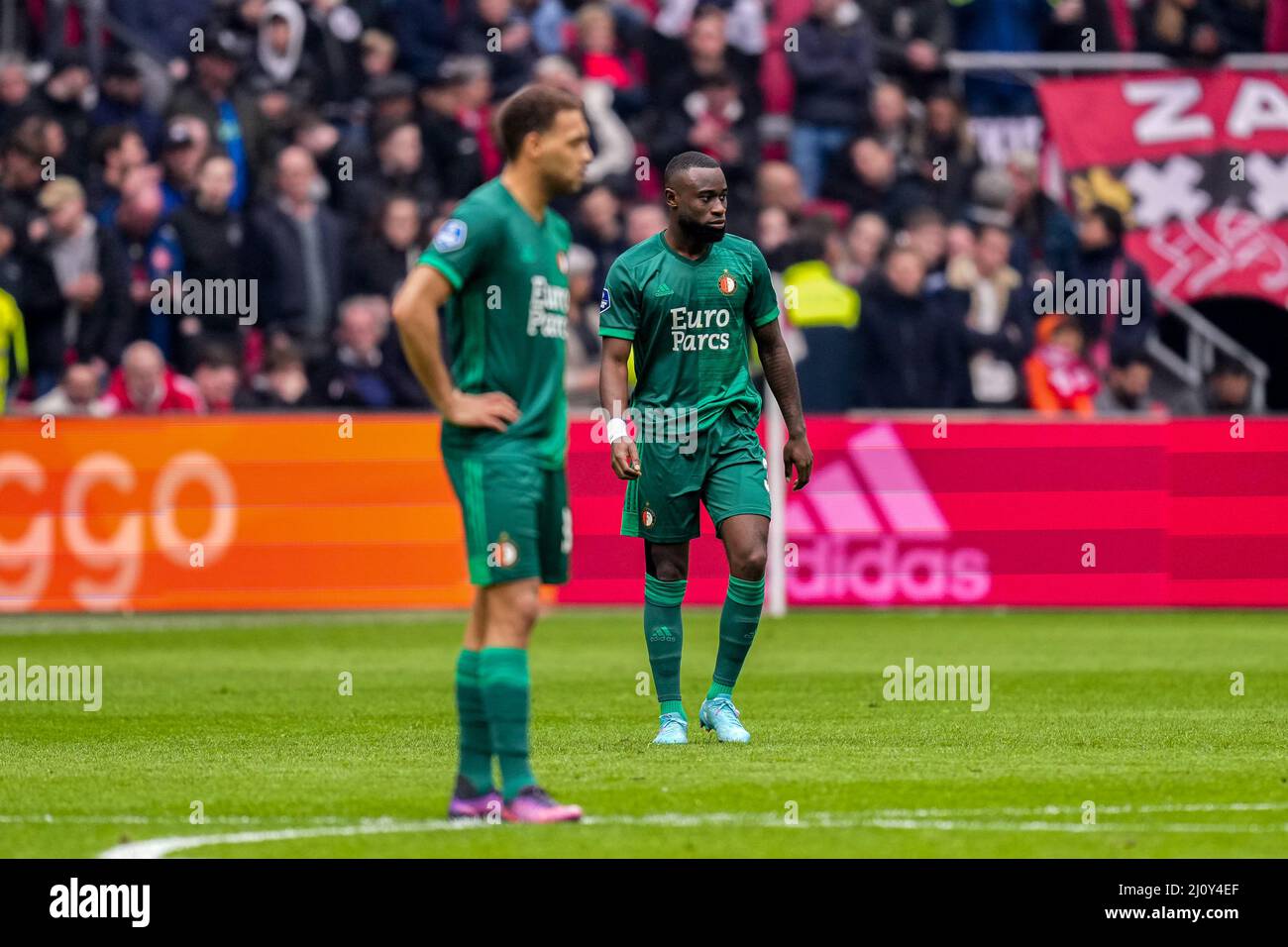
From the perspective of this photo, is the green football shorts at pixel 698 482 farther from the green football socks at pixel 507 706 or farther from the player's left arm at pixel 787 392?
the green football socks at pixel 507 706

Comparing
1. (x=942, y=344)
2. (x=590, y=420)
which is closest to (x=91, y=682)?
(x=590, y=420)

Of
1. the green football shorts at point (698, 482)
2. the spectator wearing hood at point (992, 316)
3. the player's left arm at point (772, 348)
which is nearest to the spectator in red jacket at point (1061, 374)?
the spectator wearing hood at point (992, 316)

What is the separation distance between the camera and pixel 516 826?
766 centimetres

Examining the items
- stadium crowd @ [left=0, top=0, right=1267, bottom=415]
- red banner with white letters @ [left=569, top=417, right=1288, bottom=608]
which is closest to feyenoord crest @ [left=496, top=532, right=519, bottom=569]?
red banner with white letters @ [left=569, top=417, right=1288, bottom=608]

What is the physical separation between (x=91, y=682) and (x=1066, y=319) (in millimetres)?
10173

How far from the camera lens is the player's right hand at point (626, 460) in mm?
9875

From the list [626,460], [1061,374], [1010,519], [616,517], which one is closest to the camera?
[626,460]

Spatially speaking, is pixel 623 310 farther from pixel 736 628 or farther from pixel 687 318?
pixel 736 628

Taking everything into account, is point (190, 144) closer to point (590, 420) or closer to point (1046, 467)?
point (590, 420)

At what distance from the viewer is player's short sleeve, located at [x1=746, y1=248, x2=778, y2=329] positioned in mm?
10633

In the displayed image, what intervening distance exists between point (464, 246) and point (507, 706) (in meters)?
1.42

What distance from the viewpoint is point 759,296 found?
10.6 meters

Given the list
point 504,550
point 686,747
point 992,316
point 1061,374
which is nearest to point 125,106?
point 992,316

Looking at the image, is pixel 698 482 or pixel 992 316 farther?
pixel 992 316
